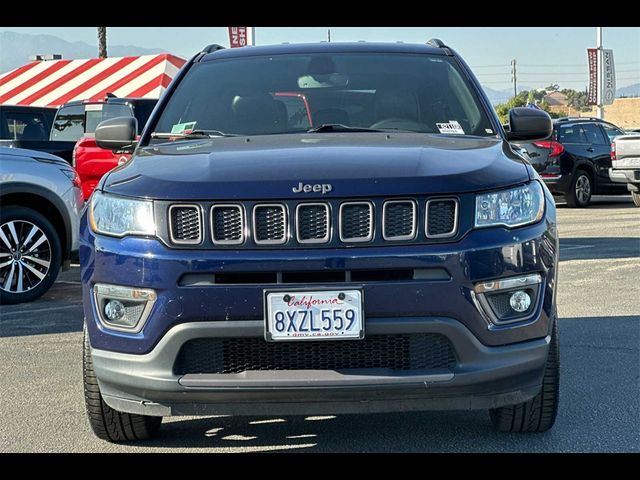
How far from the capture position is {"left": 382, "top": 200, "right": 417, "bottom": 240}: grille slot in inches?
148

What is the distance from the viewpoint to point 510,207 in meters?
3.94

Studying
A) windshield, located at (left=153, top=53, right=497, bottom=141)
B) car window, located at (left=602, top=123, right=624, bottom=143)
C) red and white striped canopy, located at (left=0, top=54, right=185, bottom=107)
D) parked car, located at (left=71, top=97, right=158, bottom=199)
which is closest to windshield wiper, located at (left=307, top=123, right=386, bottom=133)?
windshield, located at (left=153, top=53, right=497, bottom=141)

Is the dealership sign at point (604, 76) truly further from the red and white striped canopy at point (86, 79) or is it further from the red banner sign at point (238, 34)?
the red and white striped canopy at point (86, 79)

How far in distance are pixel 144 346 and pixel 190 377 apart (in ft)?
0.67

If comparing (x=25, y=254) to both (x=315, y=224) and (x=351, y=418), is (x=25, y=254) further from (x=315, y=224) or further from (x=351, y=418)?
(x=315, y=224)

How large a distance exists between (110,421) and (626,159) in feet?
49.8

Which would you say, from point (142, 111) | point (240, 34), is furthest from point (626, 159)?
point (240, 34)

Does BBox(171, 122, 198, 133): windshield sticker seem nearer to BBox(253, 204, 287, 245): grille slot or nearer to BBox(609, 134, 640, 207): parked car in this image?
Result: BBox(253, 204, 287, 245): grille slot

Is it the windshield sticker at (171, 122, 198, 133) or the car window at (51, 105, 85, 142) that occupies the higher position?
the windshield sticker at (171, 122, 198, 133)

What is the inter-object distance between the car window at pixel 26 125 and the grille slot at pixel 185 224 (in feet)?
38.4

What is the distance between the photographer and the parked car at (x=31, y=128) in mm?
13398

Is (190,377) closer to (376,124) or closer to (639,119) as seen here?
Result: (376,124)

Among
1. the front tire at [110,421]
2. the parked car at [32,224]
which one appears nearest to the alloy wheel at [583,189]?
the parked car at [32,224]

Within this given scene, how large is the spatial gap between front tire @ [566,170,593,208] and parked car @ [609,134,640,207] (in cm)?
91
